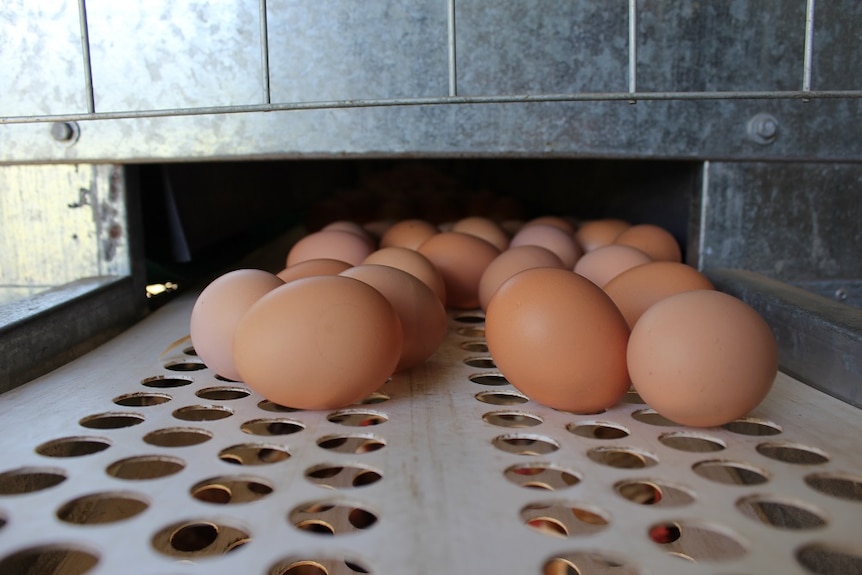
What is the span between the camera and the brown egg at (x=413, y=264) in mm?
1301

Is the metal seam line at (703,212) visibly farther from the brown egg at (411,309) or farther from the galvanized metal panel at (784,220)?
the brown egg at (411,309)

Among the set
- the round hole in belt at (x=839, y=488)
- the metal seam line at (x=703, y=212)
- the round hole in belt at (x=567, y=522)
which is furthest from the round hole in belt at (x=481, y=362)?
the metal seam line at (x=703, y=212)

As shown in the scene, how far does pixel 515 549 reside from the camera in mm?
598

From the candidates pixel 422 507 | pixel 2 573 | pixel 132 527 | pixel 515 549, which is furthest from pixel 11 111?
pixel 515 549

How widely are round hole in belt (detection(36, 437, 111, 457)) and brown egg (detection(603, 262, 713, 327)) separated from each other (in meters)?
0.72

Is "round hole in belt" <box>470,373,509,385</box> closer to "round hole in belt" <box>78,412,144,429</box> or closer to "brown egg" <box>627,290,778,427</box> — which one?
"brown egg" <box>627,290,778,427</box>

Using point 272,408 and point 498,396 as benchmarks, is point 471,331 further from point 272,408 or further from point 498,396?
point 272,408

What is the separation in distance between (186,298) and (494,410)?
3.13ft

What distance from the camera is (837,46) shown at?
1.39 meters

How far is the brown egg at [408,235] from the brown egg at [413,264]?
309 millimetres

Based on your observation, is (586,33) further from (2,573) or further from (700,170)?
(2,573)

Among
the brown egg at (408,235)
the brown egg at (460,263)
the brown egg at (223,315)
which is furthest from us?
the brown egg at (408,235)

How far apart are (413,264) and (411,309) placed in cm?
28

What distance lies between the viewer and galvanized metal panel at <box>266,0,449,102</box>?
4.49 feet
